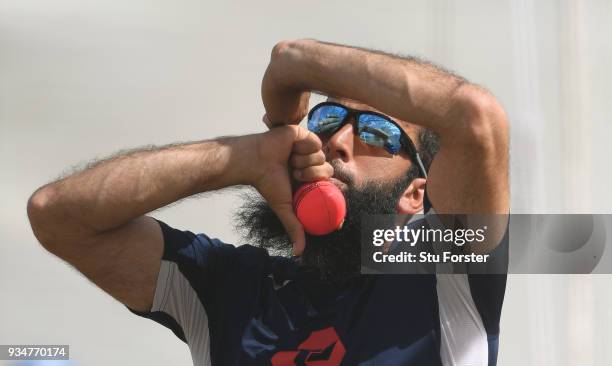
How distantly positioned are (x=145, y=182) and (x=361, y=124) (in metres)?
0.72

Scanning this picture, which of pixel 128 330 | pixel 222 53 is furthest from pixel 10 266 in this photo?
pixel 222 53

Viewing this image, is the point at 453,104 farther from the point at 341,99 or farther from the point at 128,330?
the point at 128,330

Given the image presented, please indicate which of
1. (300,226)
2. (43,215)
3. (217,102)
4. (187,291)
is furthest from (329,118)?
(217,102)

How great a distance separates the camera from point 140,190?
237 cm

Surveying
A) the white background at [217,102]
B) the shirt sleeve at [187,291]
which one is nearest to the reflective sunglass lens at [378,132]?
the shirt sleeve at [187,291]

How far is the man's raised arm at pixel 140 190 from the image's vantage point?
2.36m

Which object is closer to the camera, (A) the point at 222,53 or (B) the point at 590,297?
(B) the point at 590,297

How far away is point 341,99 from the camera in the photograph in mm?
2658

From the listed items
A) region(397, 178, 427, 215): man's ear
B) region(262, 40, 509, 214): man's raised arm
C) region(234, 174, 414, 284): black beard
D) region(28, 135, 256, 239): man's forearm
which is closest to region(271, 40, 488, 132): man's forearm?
region(262, 40, 509, 214): man's raised arm

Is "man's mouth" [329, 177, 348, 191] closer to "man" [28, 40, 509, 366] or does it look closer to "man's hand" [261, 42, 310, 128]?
"man" [28, 40, 509, 366]

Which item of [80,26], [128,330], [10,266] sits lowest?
[128,330]

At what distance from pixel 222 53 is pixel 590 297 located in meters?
2.00

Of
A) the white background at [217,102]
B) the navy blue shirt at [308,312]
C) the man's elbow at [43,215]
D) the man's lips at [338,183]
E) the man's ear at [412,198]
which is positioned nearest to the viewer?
the navy blue shirt at [308,312]

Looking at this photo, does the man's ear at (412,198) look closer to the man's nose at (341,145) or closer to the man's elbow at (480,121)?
the man's nose at (341,145)
